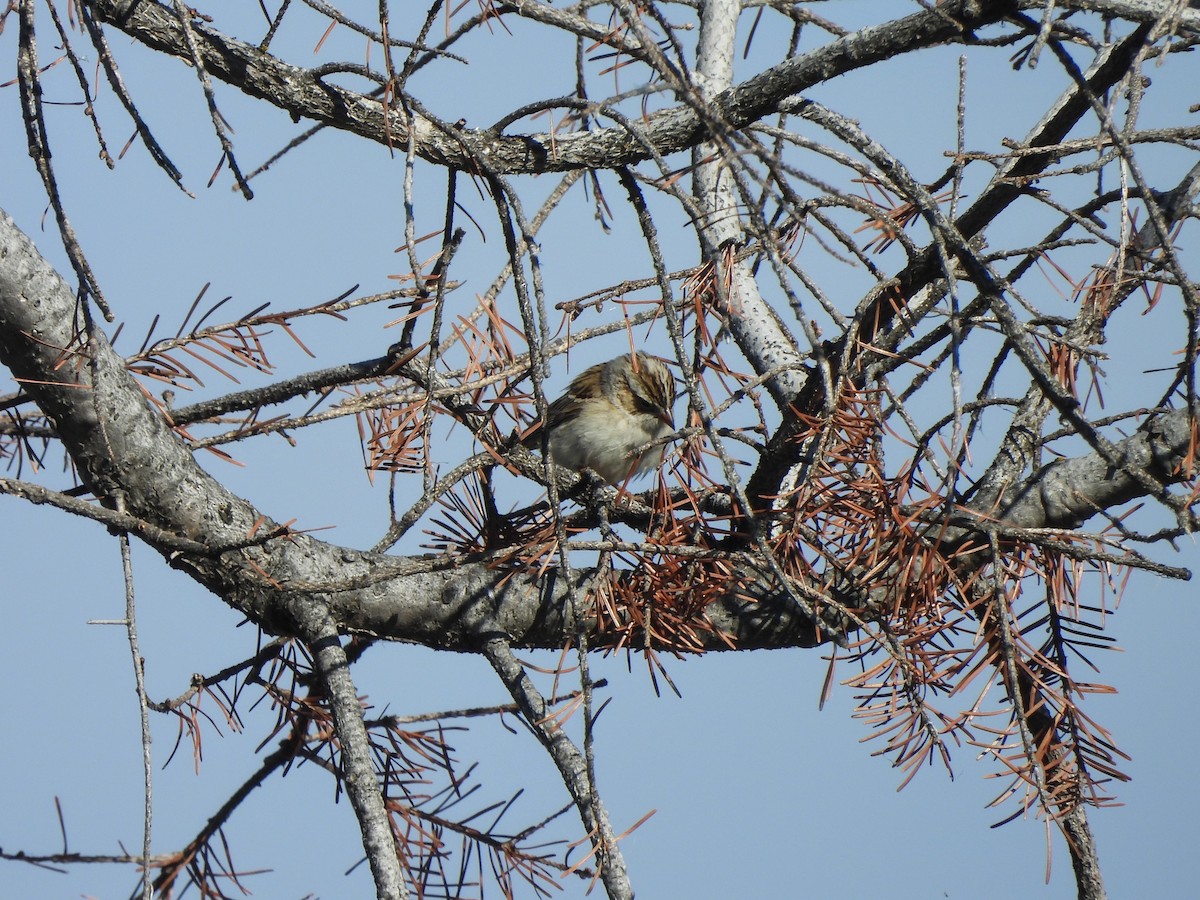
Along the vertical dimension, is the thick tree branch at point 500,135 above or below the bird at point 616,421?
below

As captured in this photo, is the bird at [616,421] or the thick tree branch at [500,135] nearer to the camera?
the thick tree branch at [500,135]

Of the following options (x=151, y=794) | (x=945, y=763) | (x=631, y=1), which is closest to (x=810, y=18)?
(x=631, y=1)

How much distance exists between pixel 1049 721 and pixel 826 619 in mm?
458

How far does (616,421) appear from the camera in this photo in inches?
143

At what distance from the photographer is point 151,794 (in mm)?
1484

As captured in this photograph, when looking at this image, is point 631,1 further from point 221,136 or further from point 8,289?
point 8,289

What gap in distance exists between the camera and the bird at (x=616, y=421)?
3.59 m

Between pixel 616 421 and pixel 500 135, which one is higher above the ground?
pixel 616 421

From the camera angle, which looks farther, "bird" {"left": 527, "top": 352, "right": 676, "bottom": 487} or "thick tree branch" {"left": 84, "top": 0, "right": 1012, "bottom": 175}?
"bird" {"left": 527, "top": 352, "right": 676, "bottom": 487}

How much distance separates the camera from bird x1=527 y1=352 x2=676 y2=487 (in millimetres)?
3592

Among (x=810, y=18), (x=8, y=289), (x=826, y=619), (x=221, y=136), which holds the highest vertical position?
(x=810, y=18)

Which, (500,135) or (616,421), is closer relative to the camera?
(500,135)

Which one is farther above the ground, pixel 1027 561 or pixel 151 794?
pixel 1027 561

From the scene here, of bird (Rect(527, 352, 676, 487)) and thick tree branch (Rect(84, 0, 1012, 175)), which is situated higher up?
bird (Rect(527, 352, 676, 487))
